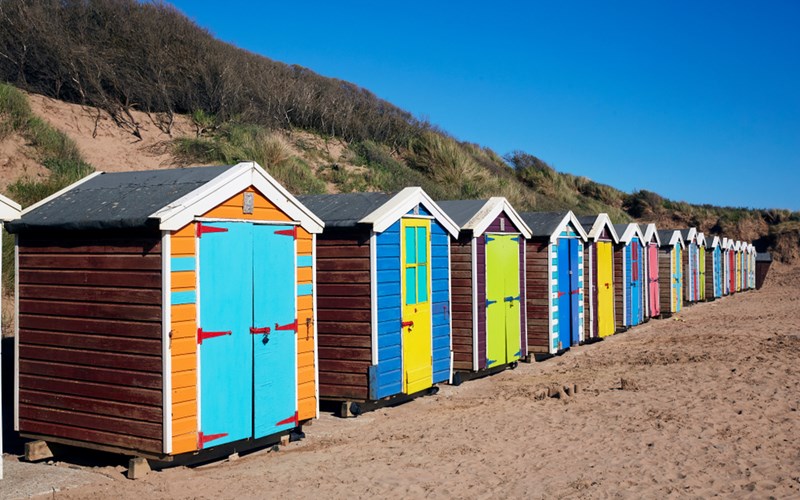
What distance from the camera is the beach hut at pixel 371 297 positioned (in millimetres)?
10258

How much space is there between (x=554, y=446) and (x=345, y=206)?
4344 mm

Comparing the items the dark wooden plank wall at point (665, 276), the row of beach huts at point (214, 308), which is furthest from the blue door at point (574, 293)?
the dark wooden plank wall at point (665, 276)

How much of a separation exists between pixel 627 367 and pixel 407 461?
284 inches

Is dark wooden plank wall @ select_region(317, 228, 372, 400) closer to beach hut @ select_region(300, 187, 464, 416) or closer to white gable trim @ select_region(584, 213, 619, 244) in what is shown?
beach hut @ select_region(300, 187, 464, 416)

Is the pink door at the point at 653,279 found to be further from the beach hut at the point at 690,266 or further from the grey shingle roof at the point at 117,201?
the grey shingle roof at the point at 117,201

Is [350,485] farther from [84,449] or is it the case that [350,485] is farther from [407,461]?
[84,449]

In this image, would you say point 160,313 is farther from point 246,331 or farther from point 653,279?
point 653,279

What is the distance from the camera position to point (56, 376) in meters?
7.83

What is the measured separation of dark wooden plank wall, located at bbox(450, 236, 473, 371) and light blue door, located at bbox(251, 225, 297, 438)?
182 inches

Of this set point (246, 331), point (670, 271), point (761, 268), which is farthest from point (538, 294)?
point (761, 268)

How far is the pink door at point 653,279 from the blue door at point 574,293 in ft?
21.6

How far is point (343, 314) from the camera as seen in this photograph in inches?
412

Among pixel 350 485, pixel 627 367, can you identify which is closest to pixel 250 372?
pixel 350 485

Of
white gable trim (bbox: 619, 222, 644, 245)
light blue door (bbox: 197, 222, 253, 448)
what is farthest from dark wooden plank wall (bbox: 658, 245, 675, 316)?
light blue door (bbox: 197, 222, 253, 448)
